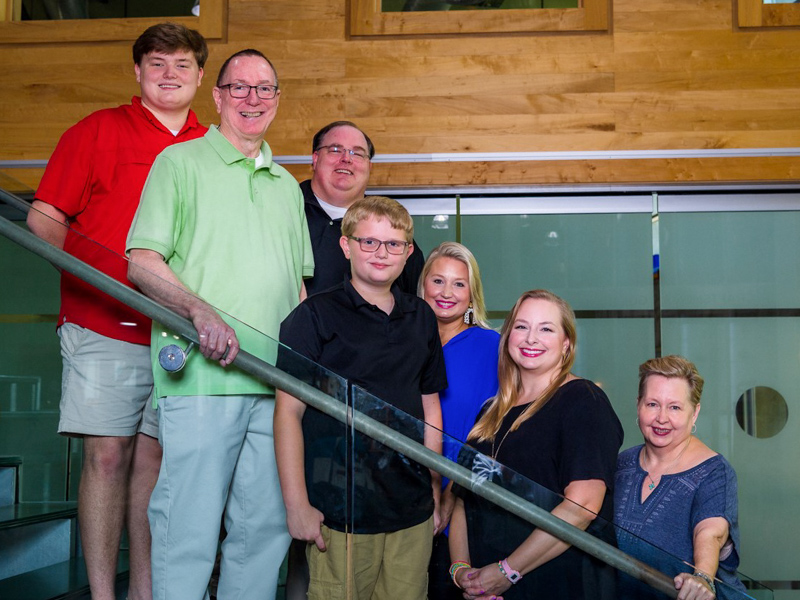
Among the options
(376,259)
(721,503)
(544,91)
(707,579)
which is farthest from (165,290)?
(544,91)

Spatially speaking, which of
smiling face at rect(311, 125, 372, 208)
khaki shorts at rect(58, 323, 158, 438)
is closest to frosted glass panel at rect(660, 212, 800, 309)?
smiling face at rect(311, 125, 372, 208)

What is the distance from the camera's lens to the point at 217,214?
2.16 meters

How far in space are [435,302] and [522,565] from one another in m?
0.95

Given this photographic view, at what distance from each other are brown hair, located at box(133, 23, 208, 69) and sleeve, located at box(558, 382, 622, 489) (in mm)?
1449

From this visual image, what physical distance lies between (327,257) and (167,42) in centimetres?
75

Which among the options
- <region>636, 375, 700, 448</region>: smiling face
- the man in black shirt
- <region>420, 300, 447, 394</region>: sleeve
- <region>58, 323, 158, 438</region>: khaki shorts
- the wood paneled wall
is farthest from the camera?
the wood paneled wall

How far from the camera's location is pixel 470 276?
9.03 feet

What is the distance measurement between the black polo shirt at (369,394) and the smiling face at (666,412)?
1.85 ft

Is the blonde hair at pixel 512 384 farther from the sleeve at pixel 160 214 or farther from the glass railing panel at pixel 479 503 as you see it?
the sleeve at pixel 160 214

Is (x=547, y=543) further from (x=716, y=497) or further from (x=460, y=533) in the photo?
(x=716, y=497)

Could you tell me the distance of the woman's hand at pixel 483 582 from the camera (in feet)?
6.35

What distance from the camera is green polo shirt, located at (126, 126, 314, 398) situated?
77.7 inches

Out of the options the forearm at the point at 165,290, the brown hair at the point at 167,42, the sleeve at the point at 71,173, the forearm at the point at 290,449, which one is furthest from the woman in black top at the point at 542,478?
the brown hair at the point at 167,42

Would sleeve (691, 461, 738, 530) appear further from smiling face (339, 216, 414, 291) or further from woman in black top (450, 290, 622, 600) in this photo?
smiling face (339, 216, 414, 291)
